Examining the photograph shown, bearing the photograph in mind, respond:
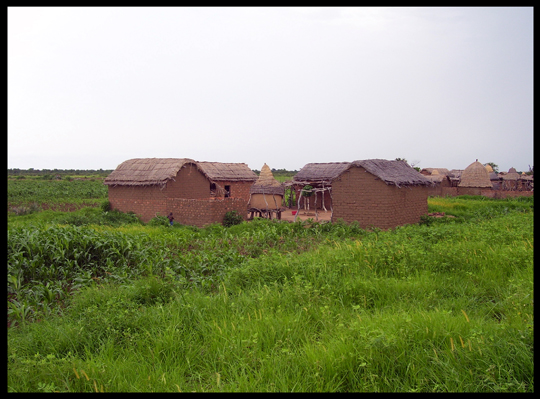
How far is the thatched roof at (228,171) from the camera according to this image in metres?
25.0

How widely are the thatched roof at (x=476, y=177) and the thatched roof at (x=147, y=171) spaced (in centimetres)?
2358

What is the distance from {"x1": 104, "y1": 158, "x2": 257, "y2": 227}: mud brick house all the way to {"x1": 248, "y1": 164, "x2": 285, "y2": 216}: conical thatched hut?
120 inches

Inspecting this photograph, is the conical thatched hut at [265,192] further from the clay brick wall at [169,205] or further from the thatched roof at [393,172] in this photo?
the thatched roof at [393,172]

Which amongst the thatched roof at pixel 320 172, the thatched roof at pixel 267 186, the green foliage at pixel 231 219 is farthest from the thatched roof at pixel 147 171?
the thatched roof at pixel 320 172

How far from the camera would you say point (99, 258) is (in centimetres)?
866

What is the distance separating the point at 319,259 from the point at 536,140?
17.0 feet

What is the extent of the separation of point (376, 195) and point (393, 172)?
1.69 m

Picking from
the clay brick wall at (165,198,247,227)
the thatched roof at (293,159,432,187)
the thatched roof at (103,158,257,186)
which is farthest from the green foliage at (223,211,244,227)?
the thatched roof at (293,159,432,187)

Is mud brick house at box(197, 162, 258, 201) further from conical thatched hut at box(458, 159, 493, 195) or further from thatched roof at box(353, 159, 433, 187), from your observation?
conical thatched hut at box(458, 159, 493, 195)

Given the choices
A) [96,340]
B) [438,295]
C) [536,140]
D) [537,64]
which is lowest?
[96,340]

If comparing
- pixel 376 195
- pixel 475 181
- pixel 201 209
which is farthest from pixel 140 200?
pixel 475 181

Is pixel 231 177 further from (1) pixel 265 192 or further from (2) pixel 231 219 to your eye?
(2) pixel 231 219

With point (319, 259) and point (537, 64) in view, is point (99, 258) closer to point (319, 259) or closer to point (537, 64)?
point (319, 259)

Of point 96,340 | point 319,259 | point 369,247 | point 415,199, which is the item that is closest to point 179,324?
point 96,340
